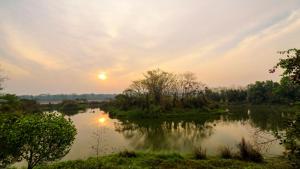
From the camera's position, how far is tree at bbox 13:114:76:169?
445 inches

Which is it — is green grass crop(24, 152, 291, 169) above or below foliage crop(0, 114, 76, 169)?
below

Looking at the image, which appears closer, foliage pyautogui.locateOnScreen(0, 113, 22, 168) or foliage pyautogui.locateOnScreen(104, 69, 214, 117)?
foliage pyautogui.locateOnScreen(0, 113, 22, 168)

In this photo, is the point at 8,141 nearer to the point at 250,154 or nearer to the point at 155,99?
the point at 250,154

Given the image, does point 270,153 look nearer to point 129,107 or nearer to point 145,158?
point 145,158

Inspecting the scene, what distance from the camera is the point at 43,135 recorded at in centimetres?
1164

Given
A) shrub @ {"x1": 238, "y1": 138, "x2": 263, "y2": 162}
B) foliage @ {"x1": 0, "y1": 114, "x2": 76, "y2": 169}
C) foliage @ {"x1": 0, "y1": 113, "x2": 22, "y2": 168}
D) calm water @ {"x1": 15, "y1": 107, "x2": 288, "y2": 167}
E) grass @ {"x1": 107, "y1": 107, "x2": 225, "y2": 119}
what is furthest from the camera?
grass @ {"x1": 107, "y1": 107, "x2": 225, "y2": 119}

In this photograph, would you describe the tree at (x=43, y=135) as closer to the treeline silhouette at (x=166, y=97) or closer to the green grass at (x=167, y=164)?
the green grass at (x=167, y=164)

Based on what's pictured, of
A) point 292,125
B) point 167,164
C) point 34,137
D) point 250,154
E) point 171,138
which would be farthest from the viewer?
point 171,138

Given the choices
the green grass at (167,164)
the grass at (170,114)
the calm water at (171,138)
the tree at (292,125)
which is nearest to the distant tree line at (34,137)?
the green grass at (167,164)

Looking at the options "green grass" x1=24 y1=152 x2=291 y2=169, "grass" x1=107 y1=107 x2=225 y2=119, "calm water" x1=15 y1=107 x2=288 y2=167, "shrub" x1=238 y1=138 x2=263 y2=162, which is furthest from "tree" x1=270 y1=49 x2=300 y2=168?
"grass" x1=107 y1=107 x2=225 y2=119

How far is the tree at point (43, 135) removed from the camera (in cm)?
1130

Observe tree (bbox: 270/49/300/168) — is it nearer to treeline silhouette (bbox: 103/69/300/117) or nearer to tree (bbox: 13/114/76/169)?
tree (bbox: 13/114/76/169)

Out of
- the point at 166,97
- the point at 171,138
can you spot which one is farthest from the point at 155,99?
the point at 171,138

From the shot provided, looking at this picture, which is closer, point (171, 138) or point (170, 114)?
point (171, 138)
